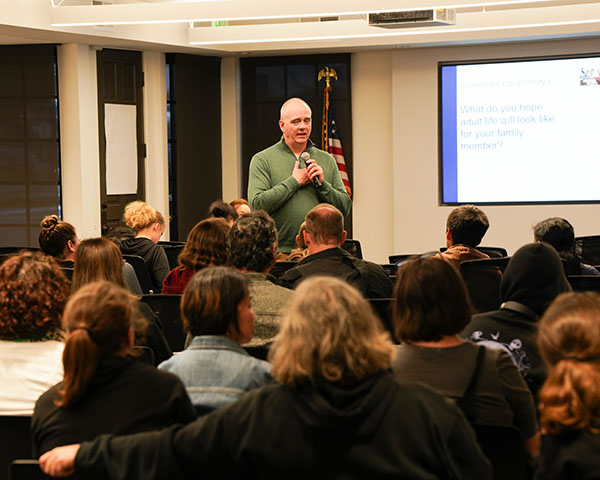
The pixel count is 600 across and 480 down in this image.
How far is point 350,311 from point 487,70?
8.31 meters

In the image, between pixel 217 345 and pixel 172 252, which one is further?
pixel 172 252

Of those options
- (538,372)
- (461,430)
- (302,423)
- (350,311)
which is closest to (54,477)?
(302,423)

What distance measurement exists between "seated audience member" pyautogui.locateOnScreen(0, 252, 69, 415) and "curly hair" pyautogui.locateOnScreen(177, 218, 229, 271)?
4.00 feet

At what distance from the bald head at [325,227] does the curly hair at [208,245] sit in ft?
1.41

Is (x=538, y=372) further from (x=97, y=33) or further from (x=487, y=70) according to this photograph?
(x=487, y=70)

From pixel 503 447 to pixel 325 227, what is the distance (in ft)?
6.97

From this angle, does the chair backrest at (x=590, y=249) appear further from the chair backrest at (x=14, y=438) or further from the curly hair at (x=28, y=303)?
the chair backrest at (x=14, y=438)

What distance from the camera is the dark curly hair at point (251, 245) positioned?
356 centimetres

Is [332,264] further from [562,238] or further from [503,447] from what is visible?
[503,447]

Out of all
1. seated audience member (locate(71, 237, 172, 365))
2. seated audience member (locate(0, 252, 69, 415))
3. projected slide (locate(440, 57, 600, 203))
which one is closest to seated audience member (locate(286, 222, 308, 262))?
seated audience member (locate(71, 237, 172, 365))

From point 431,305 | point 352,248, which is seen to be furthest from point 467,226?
point 431,305

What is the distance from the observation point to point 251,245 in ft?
11.7

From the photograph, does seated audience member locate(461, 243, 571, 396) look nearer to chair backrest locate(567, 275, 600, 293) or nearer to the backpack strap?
the backpack strap

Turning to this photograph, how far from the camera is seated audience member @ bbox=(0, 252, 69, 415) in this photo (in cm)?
263
